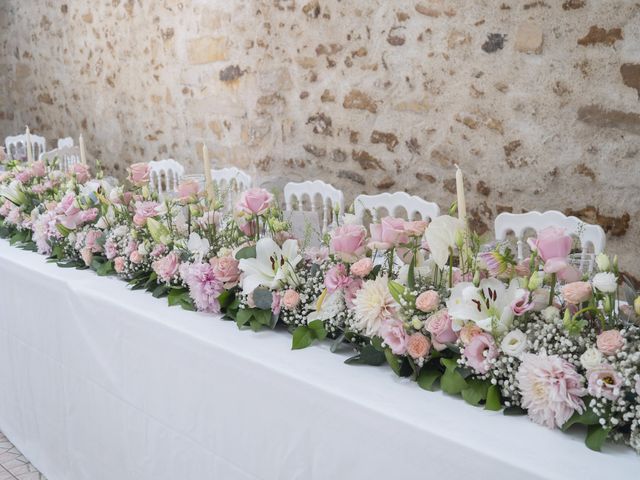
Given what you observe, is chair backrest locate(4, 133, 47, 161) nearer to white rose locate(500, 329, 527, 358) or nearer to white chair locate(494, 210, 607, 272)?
white chair locate(494, 210, 607, 272)

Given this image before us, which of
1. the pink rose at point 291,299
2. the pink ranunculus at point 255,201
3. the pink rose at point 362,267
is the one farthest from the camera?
the pink ranunculus at point 255,201

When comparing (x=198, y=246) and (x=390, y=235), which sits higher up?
(x=390, y=235)

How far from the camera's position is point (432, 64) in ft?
11.7

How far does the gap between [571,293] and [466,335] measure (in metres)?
0.18

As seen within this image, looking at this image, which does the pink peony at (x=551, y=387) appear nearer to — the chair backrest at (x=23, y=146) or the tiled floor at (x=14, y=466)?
the tiled floor at (x=14, y=466)

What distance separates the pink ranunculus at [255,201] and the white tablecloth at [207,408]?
27 cm

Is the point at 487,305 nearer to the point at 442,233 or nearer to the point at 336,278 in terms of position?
the point at 442,233

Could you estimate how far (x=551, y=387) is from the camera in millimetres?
1031

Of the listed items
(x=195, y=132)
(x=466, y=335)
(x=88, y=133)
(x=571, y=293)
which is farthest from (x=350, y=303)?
(x=88, y=133)

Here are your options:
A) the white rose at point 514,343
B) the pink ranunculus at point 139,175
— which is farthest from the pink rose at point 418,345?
the pink ranunculus at point 139,175

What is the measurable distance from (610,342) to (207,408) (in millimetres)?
866

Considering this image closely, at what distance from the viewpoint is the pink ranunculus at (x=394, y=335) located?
1.23 meters

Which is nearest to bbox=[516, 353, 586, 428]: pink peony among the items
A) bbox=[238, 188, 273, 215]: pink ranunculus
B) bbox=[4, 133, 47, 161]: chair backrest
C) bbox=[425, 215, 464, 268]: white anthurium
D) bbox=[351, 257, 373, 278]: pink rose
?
bbox=[425, 215, 464, 268]: white anthurium

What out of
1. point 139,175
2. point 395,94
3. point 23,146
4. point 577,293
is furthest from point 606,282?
point 23,146
